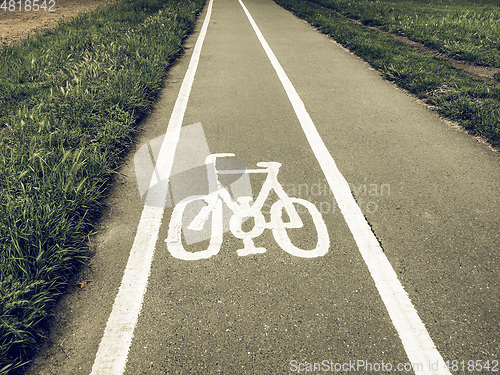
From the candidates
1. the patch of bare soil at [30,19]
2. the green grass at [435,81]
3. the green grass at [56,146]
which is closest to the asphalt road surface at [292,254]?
the green grass at [56,146]

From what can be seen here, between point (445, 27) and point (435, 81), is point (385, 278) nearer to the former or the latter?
point (435, 81)

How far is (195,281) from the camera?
254cm

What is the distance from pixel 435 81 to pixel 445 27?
16.6 feet

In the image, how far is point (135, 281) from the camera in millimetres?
2561

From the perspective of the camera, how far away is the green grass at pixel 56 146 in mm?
2324

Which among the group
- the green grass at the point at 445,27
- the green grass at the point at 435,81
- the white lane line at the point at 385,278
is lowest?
the white lane line at the point at 385,278

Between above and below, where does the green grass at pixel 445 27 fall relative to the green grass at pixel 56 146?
above

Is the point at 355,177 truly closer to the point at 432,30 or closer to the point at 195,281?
the point at 195,281

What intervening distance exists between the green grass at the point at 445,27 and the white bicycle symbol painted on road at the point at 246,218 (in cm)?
660

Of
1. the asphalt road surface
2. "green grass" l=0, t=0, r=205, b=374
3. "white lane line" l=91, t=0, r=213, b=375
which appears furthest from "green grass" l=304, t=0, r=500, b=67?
"white lane line" l=91, t=0, r=213, b=375

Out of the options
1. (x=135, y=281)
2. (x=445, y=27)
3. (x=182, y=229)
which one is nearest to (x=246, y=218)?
(x=182, y=229)

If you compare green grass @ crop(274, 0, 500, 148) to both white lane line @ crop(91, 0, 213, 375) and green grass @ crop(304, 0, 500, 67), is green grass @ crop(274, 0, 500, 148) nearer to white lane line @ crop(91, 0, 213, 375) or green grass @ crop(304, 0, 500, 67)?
green grass @ crop(304, 0, 500, 67)

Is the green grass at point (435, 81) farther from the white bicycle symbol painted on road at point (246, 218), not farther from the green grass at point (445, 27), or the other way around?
the white bicycle symbol painted on road at point (246, 218)

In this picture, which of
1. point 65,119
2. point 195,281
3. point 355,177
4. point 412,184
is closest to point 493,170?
point 412,184
